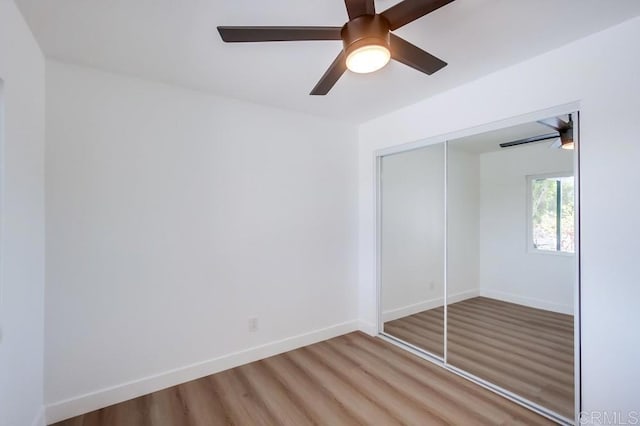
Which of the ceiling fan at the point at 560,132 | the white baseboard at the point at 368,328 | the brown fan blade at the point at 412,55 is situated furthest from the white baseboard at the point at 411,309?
the brown fan blade at the point at 412,55

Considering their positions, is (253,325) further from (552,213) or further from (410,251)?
(552,213)

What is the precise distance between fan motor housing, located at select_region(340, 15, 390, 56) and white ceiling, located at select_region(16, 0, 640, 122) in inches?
12.3

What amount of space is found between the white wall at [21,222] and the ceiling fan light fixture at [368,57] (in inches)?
65.2

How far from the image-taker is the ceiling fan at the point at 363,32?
122cm

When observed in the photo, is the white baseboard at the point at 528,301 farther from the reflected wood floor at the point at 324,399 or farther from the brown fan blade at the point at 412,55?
the brown fan blade at the point at 412,55

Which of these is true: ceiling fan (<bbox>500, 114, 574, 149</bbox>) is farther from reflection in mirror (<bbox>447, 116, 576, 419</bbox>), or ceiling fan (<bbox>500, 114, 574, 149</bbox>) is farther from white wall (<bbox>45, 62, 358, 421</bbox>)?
white wall (<bbox>45, 62, 358, 421</bbox>)

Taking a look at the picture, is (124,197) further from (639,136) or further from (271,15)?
(639,136)

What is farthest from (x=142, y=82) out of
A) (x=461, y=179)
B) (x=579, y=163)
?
(x=579, y=163)

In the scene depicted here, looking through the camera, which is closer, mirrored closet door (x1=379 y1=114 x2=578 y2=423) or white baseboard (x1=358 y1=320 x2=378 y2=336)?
mirrored closet door (x1=379 y1=114 x2=578 y2=423)

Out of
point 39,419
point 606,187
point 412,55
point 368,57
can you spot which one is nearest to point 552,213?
point 606,187

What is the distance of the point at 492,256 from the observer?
286 cm

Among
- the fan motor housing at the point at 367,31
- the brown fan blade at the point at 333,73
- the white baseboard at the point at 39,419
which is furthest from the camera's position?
the white baseboard at the point at 39,419

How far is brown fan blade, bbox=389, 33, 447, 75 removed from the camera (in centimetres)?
140

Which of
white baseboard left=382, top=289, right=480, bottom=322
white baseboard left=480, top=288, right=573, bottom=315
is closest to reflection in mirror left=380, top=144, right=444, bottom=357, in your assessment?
white baseboard left=382, top=289, right=480, bottom=322
